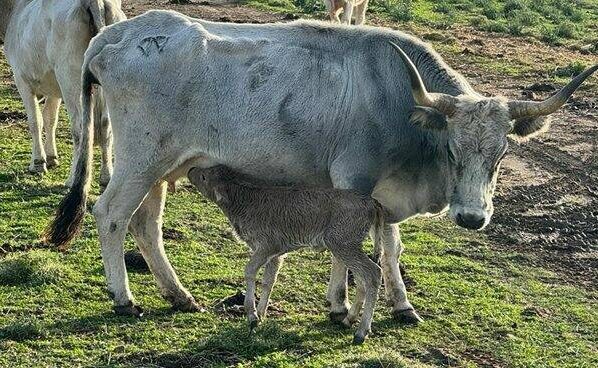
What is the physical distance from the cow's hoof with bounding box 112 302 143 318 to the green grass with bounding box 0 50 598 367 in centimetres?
6

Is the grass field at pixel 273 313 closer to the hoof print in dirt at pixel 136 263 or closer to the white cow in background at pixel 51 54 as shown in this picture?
the hoof print in dirt at pixel 136 263

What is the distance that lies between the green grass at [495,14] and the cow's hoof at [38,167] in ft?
41.8

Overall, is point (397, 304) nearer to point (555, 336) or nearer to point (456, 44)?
point (555, 336)

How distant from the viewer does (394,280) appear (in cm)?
827

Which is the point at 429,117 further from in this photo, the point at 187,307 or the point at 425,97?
the point at 187,307

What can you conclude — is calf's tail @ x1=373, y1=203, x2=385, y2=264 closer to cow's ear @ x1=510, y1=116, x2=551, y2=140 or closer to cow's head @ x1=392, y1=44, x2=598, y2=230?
cow's head @ x1=392, y1=44, x2=598, y2=230

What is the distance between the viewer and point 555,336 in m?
8.14

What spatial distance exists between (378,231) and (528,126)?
4.39 ft

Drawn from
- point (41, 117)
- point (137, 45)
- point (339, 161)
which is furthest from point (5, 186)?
point (339, 161)

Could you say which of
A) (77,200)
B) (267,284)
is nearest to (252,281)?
(267,284)

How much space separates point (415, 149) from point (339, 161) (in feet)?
1.88

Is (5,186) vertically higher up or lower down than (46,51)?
lower down

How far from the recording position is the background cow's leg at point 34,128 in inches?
455

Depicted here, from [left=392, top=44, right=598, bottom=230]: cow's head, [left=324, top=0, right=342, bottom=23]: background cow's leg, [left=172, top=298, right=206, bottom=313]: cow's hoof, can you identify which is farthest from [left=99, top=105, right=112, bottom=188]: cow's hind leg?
[left=324, top=0, right=342, bottom=23]: background cow's leg
